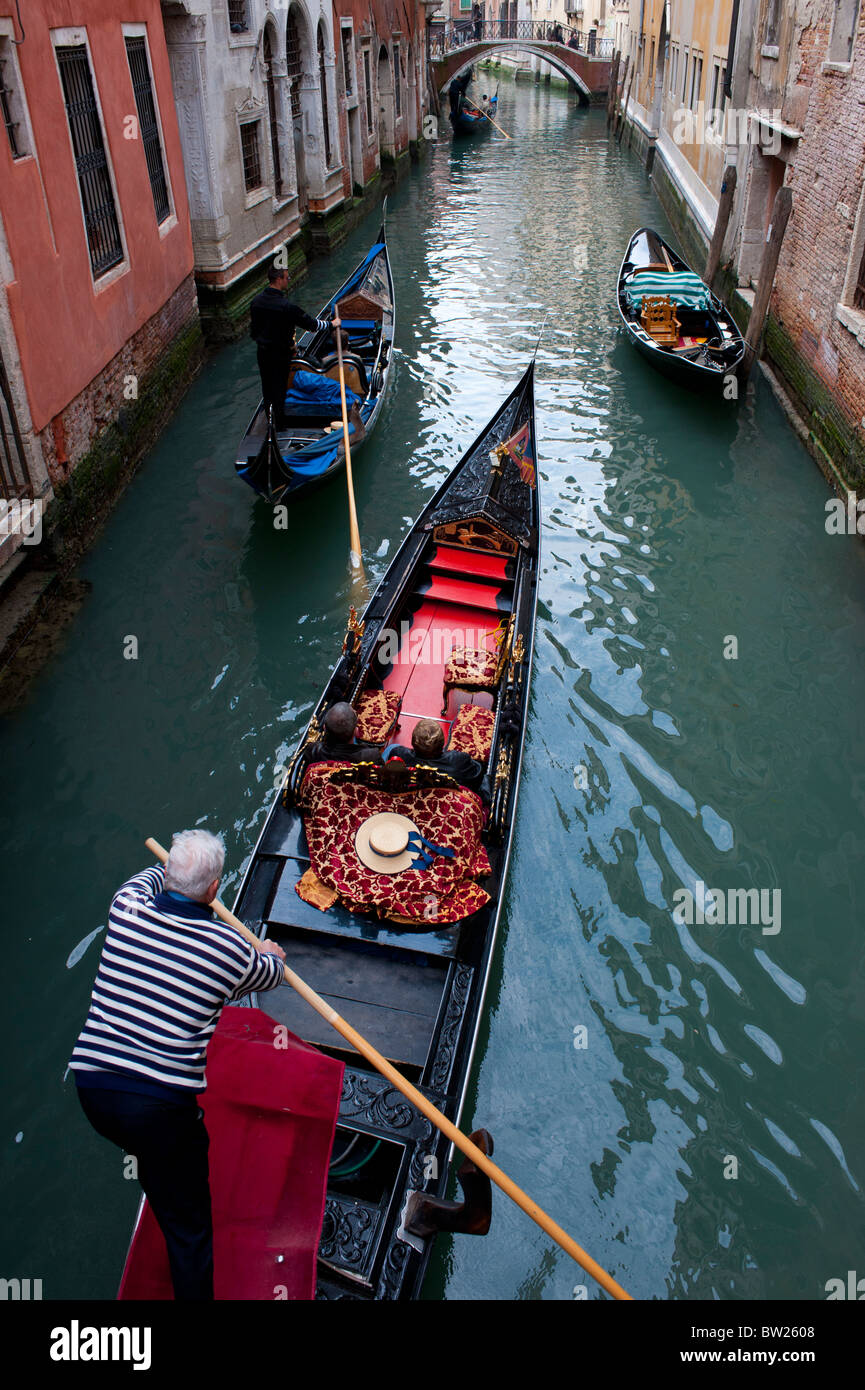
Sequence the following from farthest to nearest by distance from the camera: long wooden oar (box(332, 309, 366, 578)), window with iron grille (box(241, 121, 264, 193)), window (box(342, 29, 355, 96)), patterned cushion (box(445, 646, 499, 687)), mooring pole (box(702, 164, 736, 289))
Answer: window (box(342, 29, 355, 96))
window with iron grille (box(241, 121, 264, 193))
mooring pole (box(702, 164, 736, 289))
long wooden oar (box(332, 309, 366, 578))
patterned cushion (box(445, 646, 499, 687))

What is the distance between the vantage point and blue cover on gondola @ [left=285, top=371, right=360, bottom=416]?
6.39m

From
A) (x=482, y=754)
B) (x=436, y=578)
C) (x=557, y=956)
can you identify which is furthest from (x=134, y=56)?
(x=557, y=956)

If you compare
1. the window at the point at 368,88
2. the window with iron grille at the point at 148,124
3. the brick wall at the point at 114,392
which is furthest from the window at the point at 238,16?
the window at the point at 368,88

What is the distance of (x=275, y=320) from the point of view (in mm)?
5773

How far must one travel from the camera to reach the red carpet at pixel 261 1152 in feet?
6.96

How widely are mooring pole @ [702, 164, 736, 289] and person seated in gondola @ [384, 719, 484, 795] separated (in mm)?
8191

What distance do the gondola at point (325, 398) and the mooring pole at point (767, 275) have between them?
275 cm

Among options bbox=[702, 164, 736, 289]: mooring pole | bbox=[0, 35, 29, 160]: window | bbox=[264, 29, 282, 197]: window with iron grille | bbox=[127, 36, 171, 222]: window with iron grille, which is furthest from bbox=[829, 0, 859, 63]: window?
bbox=[264, 29, 282, 197]: window with iron grille

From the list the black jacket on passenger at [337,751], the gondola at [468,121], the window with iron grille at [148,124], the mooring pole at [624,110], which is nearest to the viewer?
the black jacket on passenger at [337,751]

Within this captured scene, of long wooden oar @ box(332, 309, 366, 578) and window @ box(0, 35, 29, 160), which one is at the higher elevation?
window @ box(0, 35, 29, 160)

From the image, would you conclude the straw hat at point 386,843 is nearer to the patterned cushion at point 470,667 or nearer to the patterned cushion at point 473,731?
the patterned cushion at point 473,731

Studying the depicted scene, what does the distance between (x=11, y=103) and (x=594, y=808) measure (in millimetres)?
4327

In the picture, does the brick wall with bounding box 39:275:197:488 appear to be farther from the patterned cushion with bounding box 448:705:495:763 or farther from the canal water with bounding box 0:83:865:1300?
the patterned cushion with bounding box 448:705:495:763

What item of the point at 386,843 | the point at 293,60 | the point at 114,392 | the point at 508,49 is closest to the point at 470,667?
the point at 386,843
